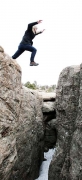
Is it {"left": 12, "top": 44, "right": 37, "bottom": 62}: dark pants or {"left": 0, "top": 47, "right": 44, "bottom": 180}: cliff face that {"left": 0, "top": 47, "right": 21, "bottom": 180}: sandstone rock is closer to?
{"left": 0, "top": 47, "right": 44, "bottom": 180}: cliff face

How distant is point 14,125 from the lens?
11.7 meters

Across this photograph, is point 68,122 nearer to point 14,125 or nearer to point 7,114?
point 14,125

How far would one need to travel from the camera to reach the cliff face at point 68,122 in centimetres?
1667

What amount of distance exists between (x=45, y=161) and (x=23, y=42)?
1151cm

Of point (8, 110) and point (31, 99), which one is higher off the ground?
point (8, 110)

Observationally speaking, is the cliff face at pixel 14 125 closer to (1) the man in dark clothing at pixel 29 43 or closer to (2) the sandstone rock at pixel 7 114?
(2) the sandstone rock at pixel 7 114

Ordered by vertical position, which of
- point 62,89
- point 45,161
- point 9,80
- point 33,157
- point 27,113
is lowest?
point 45,161

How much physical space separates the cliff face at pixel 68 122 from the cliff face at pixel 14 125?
1818 millimetres

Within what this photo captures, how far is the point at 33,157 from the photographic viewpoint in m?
19.7

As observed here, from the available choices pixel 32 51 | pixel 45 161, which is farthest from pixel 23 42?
pixel 45 161

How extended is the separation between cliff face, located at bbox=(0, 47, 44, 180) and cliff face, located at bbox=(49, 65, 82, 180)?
1818 mm

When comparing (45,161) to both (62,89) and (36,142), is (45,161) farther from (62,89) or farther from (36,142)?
(62,89)

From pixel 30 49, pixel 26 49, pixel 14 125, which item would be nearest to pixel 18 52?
pixel 26 49

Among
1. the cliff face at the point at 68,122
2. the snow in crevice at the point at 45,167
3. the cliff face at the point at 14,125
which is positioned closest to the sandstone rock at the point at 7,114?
the cliff face at the point at 14,125
